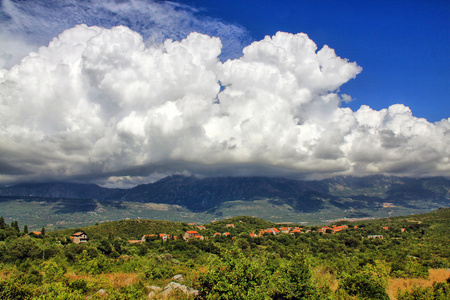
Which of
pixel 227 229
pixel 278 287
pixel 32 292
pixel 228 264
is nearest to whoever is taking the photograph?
pixel 228 264

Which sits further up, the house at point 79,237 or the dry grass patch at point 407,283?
the dry grass patch at point 407,283

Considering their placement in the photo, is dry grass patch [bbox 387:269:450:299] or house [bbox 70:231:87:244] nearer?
dry grass patch [bbox 387:269:450:299]

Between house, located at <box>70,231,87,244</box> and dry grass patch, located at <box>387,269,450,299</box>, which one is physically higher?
dry grass patch, located at <box>387,269,450,299</box>

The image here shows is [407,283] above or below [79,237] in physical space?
above

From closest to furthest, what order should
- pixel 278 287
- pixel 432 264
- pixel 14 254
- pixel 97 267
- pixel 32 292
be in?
pixel 32 292 → pixel 278 287 → pixel 97 267 → pixel 432 264 → pixel 14 254

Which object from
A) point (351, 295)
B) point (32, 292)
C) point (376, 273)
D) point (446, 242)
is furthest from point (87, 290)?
point (446, 242)

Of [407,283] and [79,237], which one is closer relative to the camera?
[407,283]

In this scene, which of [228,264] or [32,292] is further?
[32,292]

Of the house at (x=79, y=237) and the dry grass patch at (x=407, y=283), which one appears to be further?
the house at (x=79, y=237)

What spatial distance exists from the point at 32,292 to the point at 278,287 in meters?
15.7

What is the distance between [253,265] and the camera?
15539 mm

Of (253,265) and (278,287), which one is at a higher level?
(253,265)

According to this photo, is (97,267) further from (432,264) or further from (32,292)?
(432,264)

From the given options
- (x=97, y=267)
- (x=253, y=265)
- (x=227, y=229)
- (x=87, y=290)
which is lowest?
(x=227, y=229)
